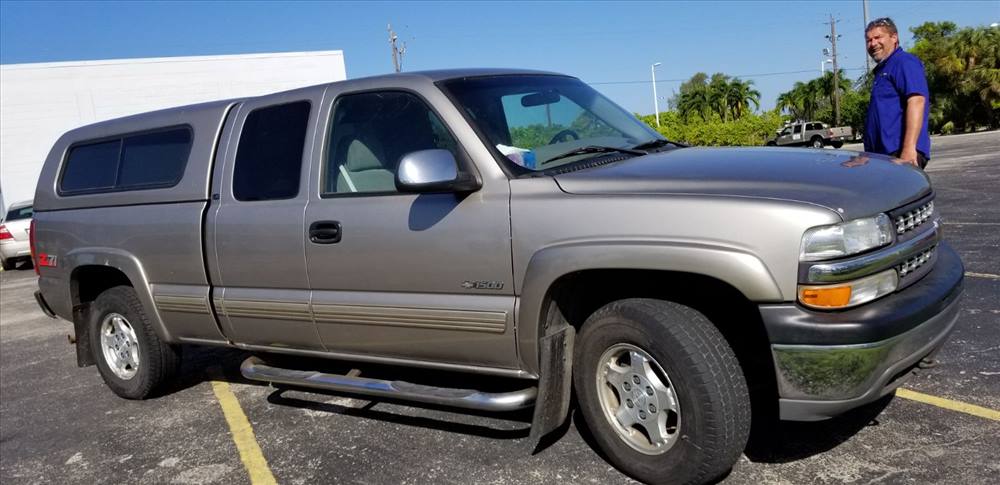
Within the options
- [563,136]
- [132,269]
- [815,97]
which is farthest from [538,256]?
[815,97]

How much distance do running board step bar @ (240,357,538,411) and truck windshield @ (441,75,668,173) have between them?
104 cm

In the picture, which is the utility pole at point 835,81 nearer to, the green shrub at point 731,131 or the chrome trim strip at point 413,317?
the green shrub at point 731,131

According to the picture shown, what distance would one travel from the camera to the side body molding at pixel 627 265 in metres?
2.81

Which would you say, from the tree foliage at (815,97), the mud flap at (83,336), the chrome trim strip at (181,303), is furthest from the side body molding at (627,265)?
the tree foliage at (815,97)

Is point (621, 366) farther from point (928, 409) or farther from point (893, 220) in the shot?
point (928, 409)

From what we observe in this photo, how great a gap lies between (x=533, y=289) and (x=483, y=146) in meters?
0.73

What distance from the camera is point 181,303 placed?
4.79 meters

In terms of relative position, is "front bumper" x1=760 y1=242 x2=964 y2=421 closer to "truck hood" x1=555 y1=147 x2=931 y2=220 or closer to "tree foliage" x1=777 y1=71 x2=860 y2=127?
"truck hood" x1=555 y1=147 x2=931 y2=220

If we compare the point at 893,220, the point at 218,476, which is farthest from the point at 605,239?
the point at 218,476

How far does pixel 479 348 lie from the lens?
3.63m

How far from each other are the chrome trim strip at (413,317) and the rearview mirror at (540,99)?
119 cm

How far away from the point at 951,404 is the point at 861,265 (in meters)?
1.55

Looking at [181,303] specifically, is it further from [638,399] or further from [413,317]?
[638,399]

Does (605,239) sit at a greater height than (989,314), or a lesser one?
greater
